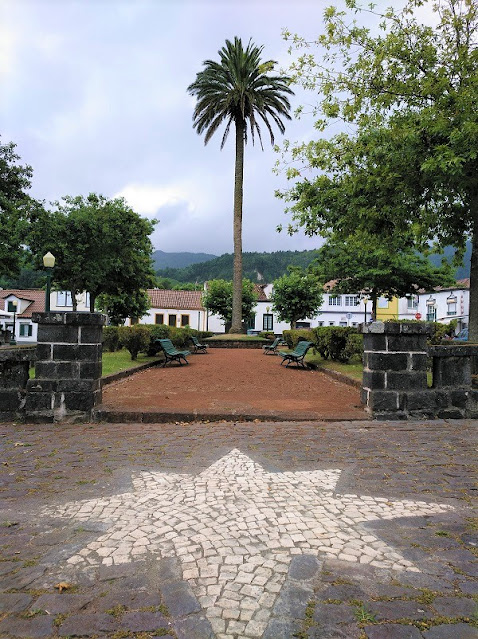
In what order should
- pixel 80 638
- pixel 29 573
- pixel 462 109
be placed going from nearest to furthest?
pixel 80 638, pixel 29 573, pixel 462 109

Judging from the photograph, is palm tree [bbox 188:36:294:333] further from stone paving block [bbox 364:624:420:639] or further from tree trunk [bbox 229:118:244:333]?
stone paving block [bbox 364:624:420:639]

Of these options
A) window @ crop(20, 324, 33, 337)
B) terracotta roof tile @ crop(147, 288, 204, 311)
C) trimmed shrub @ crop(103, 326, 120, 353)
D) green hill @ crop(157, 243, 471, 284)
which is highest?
green hill @ crop(157, 243, 471, 284)

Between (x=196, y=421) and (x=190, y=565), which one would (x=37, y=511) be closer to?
(x=190, y=565)

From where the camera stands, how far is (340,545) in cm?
266

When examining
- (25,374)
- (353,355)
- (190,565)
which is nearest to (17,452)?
(25,374)

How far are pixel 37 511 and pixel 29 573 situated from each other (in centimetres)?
88

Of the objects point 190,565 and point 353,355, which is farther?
point 353,355

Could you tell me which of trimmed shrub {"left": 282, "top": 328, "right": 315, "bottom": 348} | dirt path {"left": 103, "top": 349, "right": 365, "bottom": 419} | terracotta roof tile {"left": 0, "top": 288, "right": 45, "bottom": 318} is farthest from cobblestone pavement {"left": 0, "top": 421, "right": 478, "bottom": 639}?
terracotta roof tile {"left": 0, "top": 288, "right": 45, "bottom": 318}

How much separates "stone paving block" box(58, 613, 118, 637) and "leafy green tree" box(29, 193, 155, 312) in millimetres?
20319

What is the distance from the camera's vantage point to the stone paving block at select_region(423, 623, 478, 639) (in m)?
1.88

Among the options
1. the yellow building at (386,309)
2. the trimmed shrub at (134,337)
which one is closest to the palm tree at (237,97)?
the trimmed shrub at (134,337)

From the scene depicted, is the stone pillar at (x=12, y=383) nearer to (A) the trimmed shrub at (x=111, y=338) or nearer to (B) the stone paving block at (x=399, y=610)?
(B) the stone paving block at (x=399, y=610)

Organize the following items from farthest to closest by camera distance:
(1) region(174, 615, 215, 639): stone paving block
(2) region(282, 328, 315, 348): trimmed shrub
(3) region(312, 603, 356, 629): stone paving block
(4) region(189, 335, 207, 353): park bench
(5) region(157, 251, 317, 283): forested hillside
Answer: (5) region(157, 251, 317, 283): forested hillside
(4) region(189, 335, 207, 353): park bench
(2) region(282, 328, 315, 348): trimmed shrub
(3) region(312, 603, 356, 629): stone paving block
(1) region(174, 615, 215, 639): stone paving block

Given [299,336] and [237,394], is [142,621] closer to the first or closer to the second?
[237,394]
